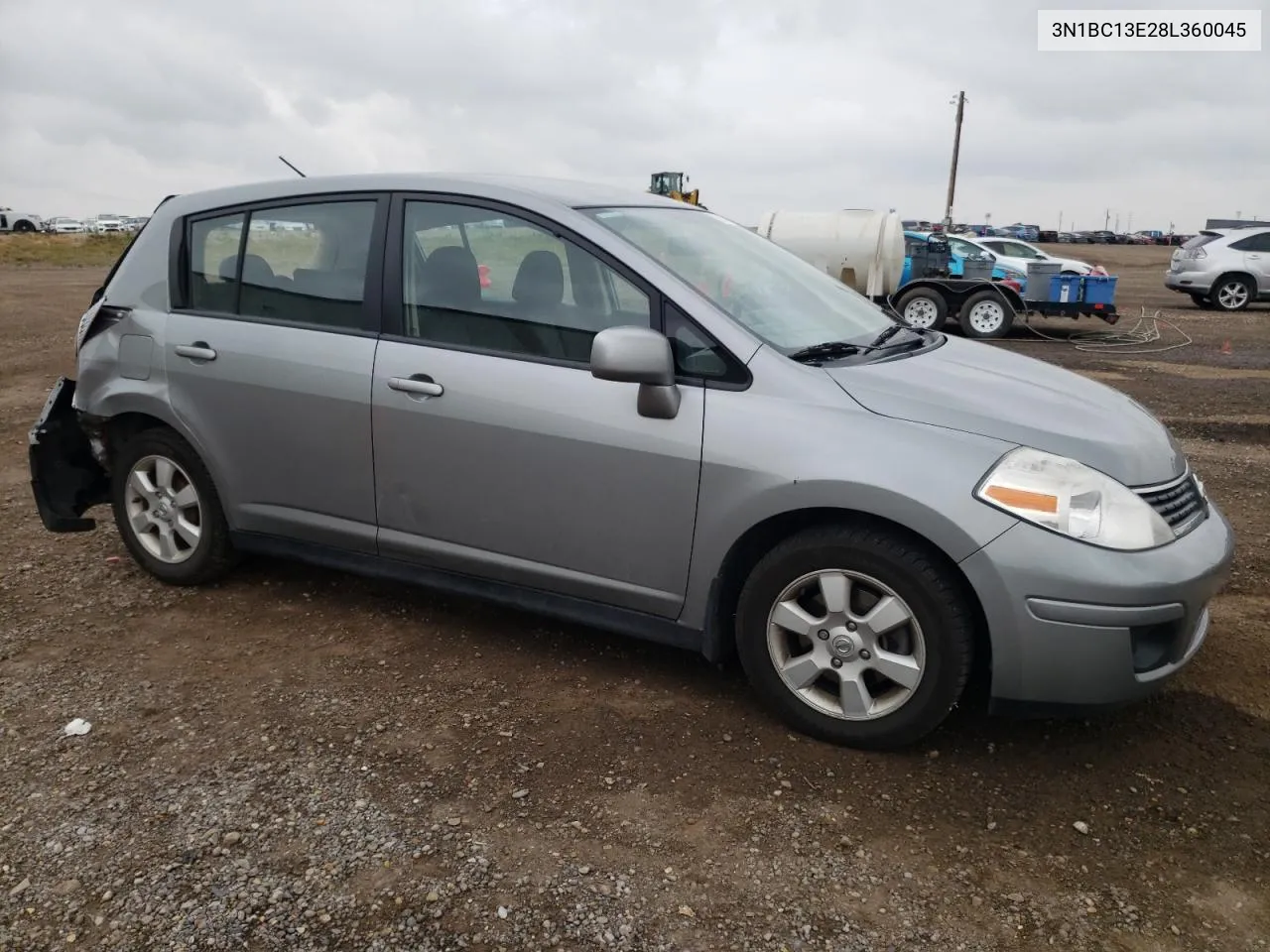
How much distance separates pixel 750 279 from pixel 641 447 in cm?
90

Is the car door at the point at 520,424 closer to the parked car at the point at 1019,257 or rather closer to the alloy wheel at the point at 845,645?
the alloy wheel at the point at 845,645

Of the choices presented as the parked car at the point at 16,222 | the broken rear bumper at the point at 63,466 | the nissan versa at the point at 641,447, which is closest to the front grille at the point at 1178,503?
the nissan versa at the point at 641,447

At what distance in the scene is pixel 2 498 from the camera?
5836 millimetres

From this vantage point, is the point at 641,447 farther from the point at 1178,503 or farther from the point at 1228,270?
the point at 1228,270

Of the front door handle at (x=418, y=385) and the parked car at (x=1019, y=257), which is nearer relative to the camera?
the front door handle at (x=418, y=385)

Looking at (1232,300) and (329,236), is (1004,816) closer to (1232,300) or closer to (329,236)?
(329,236)

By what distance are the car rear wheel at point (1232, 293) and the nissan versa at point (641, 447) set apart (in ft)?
58.3

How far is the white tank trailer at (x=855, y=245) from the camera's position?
15.3 meters

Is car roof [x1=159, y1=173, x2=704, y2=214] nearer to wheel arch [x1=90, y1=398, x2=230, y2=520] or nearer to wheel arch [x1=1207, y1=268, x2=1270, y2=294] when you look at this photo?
wheel arch [x1=90, y1=398, x2=230, y2=520]

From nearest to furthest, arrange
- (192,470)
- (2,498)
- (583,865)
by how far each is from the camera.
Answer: (583,865) → (192,470) → (2,498)

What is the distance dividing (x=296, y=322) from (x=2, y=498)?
3.25 m

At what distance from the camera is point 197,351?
3957 mm

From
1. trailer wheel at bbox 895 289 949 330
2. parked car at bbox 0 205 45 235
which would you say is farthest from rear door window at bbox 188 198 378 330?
parked car at bbox 0 205 45 235

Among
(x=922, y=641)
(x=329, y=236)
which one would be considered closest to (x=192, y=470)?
(x=329, y=236)
